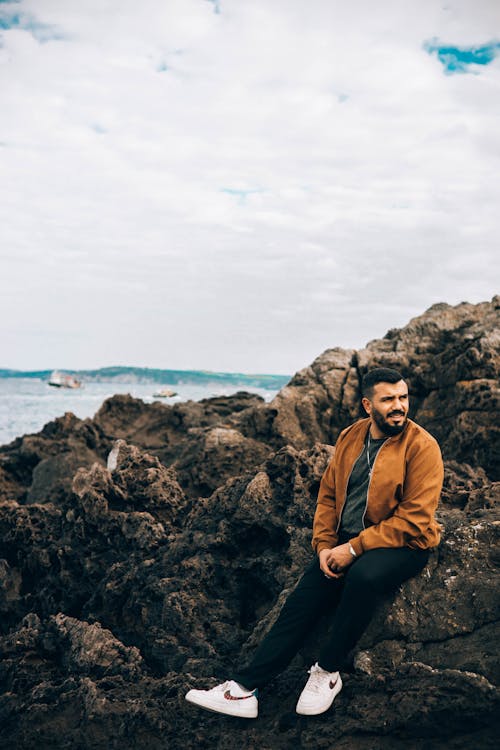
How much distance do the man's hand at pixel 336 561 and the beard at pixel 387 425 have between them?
2.96 feet

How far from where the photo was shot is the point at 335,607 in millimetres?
4730

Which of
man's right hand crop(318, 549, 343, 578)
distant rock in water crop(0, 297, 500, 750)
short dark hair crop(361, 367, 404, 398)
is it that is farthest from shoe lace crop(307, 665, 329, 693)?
short dark hair crop(361, 367, 404, 398)

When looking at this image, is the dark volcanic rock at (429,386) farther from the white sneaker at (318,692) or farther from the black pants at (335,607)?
the white sneaker at (318,692)

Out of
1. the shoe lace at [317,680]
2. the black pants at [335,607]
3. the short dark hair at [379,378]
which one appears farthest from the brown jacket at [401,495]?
the shoe lace at [317,680]

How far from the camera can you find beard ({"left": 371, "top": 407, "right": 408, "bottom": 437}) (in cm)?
461

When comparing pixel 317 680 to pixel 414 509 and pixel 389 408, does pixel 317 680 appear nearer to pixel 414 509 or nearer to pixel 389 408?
pixel 414 509

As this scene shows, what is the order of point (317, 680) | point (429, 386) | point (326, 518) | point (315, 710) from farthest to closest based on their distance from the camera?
point (429, 386), point (326, 518), point (317, 680), point (315, 710)

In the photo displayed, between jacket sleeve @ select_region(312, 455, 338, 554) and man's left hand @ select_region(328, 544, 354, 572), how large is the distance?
25cm

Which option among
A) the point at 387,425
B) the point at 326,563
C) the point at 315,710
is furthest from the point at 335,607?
the point at 387,425

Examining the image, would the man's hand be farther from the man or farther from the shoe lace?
the shoe lace

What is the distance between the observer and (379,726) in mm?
4008

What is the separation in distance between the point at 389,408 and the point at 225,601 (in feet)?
8.11

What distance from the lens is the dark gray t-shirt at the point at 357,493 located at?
4684mm

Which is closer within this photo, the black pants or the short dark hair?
the black pants
